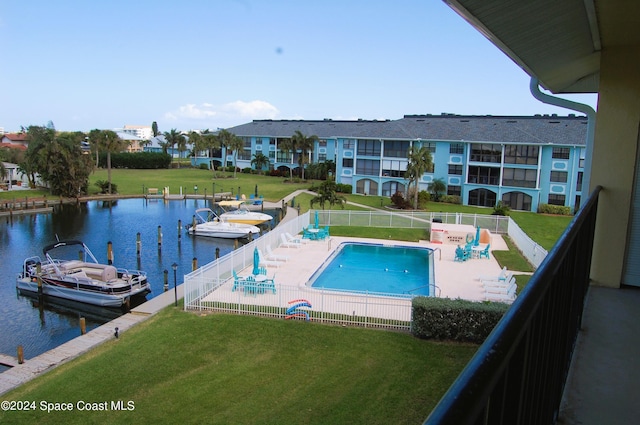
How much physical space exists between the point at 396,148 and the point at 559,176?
1835 cm

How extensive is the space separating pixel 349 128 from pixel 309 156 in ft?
25.6

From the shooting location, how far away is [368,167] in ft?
204

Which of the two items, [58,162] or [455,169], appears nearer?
[58,162]

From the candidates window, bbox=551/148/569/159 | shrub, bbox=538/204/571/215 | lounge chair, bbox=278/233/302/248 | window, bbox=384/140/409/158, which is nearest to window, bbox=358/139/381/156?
window, bbox=384/140/409/158

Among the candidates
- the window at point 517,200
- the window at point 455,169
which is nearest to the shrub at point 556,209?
the window at point 517,200

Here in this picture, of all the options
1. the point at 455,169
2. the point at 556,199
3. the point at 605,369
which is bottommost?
the point at 556,199

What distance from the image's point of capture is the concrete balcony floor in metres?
3.27

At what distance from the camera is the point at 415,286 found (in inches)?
1003

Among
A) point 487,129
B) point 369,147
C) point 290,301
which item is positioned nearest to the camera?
point 290,301

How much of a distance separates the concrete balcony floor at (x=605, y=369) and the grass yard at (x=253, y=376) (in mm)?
7458

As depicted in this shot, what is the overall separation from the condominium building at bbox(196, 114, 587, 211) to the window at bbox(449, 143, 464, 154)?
0.9 inches

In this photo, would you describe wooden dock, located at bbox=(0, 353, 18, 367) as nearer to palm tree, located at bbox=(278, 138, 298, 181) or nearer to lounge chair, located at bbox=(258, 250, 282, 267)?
lounge chair, located at bbox=(258, 250, 282, 267)

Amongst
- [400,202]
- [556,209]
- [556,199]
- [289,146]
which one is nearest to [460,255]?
[400,202]

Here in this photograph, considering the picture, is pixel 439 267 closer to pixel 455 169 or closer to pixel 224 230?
pixel 224 230
